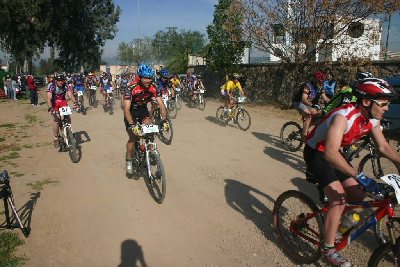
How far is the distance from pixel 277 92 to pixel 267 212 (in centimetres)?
1450

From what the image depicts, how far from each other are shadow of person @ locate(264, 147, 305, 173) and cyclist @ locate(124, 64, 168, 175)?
10.7 ft

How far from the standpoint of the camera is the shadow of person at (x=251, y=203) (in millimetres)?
5199

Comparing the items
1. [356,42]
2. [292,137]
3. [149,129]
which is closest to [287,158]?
[292,137]

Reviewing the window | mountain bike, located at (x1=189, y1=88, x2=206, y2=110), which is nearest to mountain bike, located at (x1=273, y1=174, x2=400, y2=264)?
the window

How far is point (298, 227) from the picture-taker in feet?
14.0

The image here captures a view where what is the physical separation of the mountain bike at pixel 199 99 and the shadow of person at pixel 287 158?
353 inches

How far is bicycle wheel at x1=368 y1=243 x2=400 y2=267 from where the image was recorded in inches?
123

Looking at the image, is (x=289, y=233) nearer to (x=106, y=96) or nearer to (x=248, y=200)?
(x=248, y=200)

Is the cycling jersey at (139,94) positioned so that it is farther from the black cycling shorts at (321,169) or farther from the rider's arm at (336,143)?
the rider's arm at (336,143)

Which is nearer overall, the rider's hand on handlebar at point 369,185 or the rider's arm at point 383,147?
the rider's hand on handlebar at point 369,185

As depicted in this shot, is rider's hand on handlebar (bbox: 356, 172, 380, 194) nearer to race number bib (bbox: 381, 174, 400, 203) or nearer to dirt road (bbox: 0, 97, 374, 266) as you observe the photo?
race number bib (bbox: 381, 174, 400, 203)

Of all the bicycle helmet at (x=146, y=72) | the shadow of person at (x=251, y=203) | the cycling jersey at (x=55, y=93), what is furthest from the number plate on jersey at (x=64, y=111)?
the shadow of person at (x=251, y=203)

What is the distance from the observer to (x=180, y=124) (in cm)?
1384

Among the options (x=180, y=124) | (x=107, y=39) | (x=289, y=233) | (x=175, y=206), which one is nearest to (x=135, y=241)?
(x=175, y=206)
